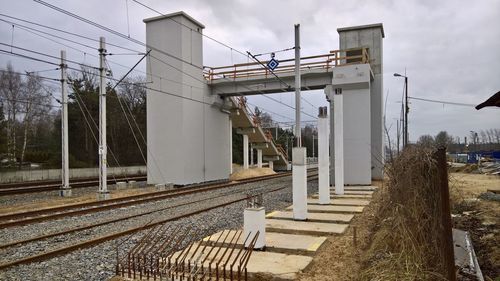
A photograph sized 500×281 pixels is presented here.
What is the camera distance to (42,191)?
23391mm

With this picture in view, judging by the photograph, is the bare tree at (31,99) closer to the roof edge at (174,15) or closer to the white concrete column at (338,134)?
the roof edge at (174,15)

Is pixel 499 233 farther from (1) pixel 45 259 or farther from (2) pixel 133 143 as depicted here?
(2) pixel 133 143

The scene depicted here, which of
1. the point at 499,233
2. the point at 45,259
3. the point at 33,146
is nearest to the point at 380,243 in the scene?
the point at 499,233

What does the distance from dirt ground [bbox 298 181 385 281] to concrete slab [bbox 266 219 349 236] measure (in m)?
0.27

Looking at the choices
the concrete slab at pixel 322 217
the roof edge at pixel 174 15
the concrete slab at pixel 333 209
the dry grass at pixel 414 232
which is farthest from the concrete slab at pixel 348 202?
the roof edge at pixel 174 15

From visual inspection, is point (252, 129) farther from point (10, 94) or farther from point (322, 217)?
point (10, 94)

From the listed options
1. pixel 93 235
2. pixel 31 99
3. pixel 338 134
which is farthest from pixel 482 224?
pixel 31 99

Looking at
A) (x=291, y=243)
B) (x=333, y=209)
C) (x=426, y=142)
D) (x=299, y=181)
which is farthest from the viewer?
(x=333, y=209)

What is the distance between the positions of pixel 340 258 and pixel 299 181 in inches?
154

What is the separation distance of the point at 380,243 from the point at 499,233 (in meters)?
3.29

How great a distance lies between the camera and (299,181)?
11.5 meters

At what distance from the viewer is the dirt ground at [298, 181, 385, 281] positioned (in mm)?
6680

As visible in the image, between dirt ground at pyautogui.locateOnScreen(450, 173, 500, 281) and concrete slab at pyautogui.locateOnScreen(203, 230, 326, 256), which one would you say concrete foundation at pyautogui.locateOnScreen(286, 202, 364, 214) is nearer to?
dirt ground at pyautogui.locateOnScreen(450, 173, 500, 281)

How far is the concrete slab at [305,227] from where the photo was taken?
986 centimetres
